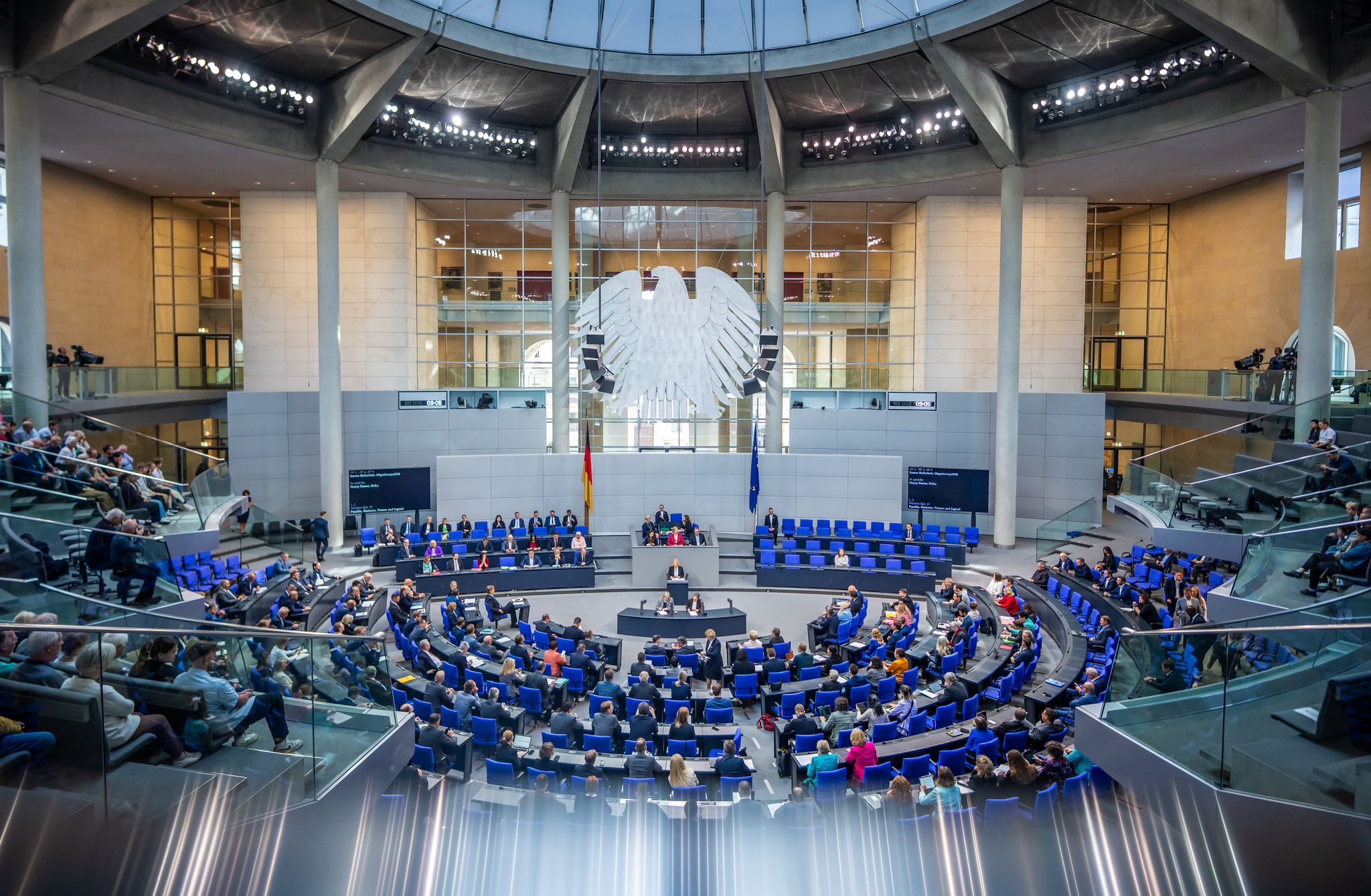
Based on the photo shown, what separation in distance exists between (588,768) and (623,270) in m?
18.3

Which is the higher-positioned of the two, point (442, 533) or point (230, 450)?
point (230, 450)

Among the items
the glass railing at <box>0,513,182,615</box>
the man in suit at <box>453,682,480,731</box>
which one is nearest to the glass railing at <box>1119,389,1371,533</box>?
the man in suit at <box>453,682,480,731</box>

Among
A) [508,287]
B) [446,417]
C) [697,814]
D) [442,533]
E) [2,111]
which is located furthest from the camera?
[508,287]

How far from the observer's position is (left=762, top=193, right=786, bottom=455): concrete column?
23.0 metres

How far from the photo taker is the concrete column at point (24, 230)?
47.1ft

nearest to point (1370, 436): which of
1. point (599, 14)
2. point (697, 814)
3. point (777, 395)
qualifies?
point (697, 814)

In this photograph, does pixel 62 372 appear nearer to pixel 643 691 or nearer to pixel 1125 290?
pixel 643 691

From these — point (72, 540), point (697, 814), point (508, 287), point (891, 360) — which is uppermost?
point (508, 287)

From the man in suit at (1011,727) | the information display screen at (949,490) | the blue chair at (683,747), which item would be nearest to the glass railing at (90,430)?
the blue chair at (683,747)

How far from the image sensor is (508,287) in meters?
24.7

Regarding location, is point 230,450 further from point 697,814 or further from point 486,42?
point 697,814

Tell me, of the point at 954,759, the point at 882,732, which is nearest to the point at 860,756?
the point at 954,759

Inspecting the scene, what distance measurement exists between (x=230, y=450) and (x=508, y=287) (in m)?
8.62

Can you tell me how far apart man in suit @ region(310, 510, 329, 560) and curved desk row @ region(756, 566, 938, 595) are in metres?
10.1
